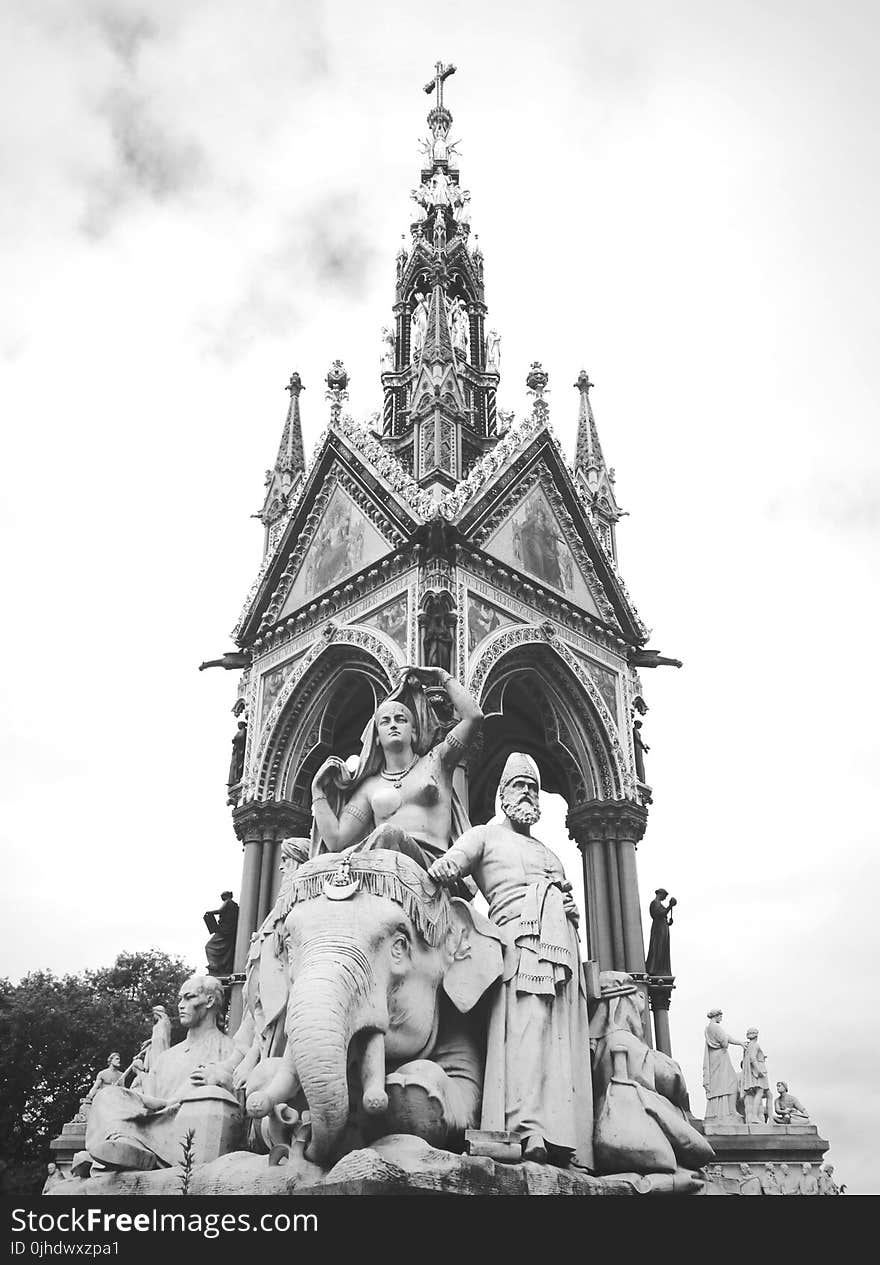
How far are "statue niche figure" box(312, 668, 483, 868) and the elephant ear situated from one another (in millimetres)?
461

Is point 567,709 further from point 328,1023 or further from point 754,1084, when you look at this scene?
point 328,1023

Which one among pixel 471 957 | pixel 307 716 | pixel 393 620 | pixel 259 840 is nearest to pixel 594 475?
pixel 393 620

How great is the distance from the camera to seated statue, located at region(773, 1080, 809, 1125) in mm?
13078

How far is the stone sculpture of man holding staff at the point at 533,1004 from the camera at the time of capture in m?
3.79

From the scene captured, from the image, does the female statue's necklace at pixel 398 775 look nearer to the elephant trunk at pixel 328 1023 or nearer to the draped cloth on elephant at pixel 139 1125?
the elephant trunk at pixel 328 1023

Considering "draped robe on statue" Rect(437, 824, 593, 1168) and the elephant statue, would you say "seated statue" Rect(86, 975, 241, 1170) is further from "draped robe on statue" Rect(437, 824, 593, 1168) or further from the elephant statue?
"draped robe on statue" Rect(437, 824, 593, 1168)

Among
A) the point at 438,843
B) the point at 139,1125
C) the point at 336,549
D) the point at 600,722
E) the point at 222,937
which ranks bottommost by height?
the point at 139,1125

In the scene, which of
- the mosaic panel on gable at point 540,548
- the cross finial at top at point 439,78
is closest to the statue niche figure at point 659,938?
the mosaic panel on gable at point 540,548

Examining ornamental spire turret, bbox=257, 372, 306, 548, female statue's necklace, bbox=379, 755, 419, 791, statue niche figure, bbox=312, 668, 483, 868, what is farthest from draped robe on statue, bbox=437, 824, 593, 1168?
ornamental spire turret, bbox=257, 372, 306, 548

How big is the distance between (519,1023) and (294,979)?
0.80m

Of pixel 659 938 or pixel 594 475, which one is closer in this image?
pixel 659 938

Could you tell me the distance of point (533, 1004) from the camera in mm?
3992

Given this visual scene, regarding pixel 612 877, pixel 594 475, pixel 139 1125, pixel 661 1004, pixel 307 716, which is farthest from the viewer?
pixel 594 475

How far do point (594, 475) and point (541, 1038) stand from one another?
71.1ft
